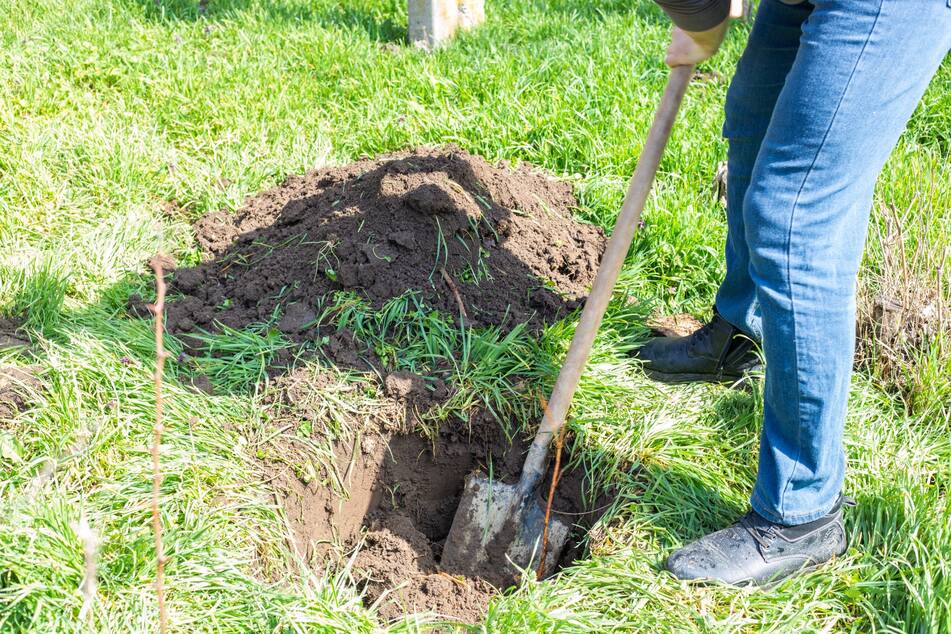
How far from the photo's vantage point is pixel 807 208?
1.83 metres

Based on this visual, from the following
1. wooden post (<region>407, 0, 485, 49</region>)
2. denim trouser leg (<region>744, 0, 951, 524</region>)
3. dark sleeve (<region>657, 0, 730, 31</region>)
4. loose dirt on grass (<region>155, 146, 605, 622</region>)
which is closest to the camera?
denim trouser leg (<region>744, 0, 951, 524</region>)

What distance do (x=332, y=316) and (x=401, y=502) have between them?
0.68 m

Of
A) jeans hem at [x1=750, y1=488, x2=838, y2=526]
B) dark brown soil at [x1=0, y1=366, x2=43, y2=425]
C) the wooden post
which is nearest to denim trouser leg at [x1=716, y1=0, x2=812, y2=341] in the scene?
jeans hem at [x1=750, y1=488, x2=838, y2=526]

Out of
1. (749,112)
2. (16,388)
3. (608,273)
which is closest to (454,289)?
(608,273)

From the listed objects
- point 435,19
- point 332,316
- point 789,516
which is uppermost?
point 435,19

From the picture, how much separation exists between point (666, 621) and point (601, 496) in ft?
1.77

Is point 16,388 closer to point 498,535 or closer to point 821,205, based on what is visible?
point 498,535

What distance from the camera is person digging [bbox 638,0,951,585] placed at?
5.58ft

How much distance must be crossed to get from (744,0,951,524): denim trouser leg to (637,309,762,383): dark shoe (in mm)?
774

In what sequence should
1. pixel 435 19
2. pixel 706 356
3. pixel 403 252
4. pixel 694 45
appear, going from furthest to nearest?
pixel 435 19 < pixel 403 252 < pixel 706 356 < pixel 694 45

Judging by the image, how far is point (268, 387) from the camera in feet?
8.61

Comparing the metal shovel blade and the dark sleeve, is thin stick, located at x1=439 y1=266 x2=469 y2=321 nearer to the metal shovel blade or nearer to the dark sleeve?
the metal shovel blade

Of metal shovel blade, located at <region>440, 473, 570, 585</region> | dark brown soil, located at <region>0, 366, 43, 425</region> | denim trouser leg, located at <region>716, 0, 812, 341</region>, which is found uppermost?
denim trouser leg, located at <region>716, 0, 812, 341</region>

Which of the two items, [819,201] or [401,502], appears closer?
[819,201]
